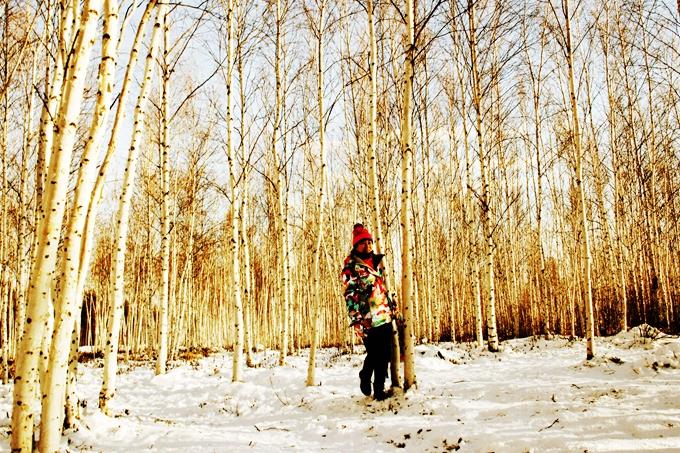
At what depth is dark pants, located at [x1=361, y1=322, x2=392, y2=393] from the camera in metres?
4.73

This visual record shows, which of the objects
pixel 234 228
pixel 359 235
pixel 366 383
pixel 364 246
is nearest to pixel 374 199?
pixel 359 235

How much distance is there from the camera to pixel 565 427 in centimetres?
327

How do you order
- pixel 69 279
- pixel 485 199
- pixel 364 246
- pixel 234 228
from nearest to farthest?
pixel 69 279 → pixel 364 246 → pixel 234 228 → pixel 485 199

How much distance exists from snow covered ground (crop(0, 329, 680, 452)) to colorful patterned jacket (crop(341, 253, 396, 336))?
35.6 inches

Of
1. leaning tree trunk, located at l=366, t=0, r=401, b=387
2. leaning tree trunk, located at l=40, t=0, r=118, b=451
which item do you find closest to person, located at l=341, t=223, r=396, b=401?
leaning tree trunk, located at l=366, t=0, r=401, b=387

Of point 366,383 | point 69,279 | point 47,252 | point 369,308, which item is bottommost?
point 366,383

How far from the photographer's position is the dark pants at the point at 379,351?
186 inches

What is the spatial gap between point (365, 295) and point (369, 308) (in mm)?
149

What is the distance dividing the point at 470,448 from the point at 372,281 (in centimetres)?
201

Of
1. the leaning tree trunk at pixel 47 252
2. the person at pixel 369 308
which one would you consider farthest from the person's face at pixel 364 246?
the leaning tree trunk at pixel 47 252

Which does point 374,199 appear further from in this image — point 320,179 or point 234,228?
point 234,228

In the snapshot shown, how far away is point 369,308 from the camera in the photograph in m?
4.73

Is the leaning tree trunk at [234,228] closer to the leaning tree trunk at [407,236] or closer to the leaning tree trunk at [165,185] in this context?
the leaning tree trunk at [165,185]

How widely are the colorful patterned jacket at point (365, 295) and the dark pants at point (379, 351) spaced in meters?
0.08
